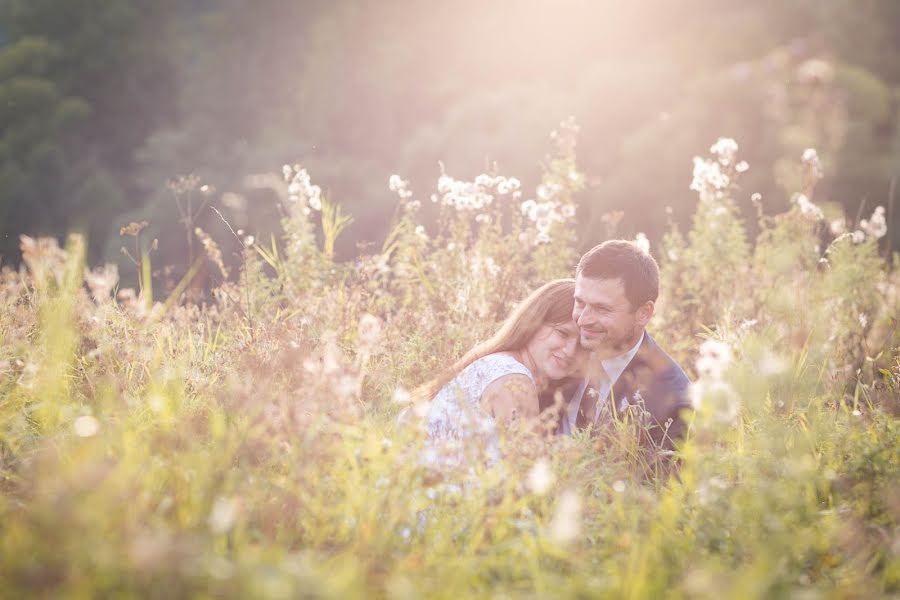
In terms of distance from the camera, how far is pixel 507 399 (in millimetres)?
3582

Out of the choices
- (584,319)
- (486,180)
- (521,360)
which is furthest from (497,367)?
(486,180)

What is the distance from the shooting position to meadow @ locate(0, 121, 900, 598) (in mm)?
1849

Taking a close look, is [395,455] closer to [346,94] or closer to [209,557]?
[209,557]

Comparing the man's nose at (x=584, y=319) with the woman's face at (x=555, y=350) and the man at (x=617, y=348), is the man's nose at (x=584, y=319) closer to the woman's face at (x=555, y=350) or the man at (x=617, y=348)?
the man at (x=617, y=348)

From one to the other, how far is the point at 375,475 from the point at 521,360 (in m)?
1.99

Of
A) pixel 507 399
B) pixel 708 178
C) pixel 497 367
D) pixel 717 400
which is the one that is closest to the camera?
pixel 717 400

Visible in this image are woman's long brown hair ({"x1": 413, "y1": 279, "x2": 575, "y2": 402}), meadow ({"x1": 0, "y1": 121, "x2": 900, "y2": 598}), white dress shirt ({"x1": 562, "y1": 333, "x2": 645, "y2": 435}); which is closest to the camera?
meadow ({"x1": 0, "y1": 121, "x2": 900, "y2": 598})

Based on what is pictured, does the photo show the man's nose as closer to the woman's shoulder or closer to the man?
the man

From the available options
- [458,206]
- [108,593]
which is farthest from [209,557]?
[458,206]

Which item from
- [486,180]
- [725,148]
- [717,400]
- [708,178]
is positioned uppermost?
[486,180]

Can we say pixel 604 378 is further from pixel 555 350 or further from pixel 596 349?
pixel 555 350

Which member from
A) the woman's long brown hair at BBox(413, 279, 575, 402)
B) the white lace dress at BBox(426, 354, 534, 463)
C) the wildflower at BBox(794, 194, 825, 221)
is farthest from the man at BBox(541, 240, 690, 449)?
the wildflower at BBox(794, 194, 825, 221)

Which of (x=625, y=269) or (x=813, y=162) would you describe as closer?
(x=625, y=269)

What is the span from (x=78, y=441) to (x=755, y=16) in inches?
594
